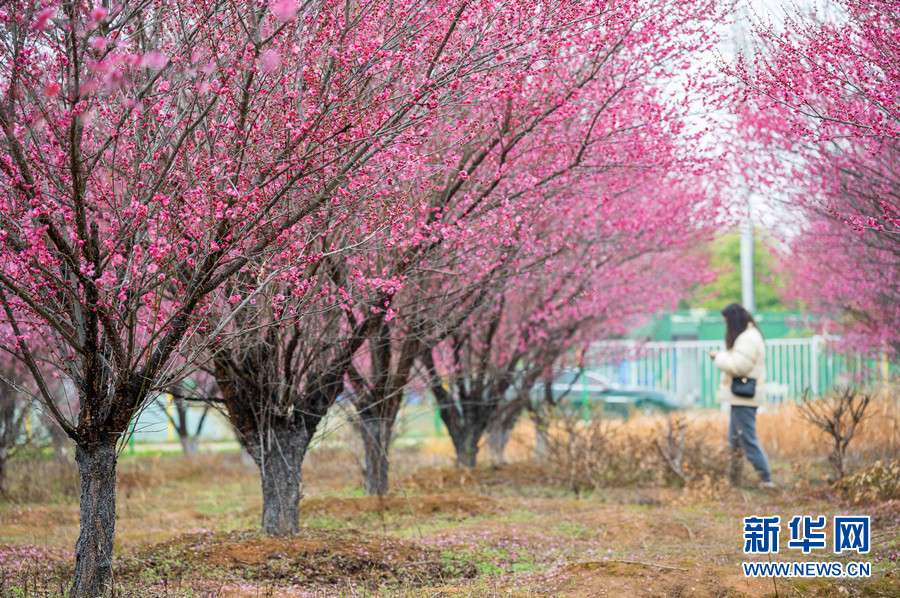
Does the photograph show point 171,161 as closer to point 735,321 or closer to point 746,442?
point 735,321

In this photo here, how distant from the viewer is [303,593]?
4.93 meters

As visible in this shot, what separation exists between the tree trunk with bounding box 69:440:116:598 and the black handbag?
6.58m

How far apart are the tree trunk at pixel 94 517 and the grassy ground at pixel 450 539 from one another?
0.84 ft

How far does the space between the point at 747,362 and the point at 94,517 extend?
22.0 feet

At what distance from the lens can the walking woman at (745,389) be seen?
30.1 feet

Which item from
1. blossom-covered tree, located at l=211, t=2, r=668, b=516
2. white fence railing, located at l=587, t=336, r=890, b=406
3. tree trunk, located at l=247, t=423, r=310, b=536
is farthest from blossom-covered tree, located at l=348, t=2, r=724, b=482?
white fence railing, located at l=587, t=336, r=890, b=406

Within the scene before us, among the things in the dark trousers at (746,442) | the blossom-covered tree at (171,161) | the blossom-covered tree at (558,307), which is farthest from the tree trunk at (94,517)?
the dark trousers at (746,442)

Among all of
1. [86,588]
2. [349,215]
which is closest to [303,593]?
[86,588]

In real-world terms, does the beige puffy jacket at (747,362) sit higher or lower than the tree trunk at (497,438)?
higher

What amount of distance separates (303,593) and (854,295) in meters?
7.99

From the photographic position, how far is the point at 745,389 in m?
9.19

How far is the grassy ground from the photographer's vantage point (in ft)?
16.3

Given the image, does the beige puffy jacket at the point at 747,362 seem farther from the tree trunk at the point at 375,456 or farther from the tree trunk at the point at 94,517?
the tree trunk at the point at 94,517

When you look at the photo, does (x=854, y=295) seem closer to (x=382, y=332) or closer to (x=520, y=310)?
(x=520, y=310)
